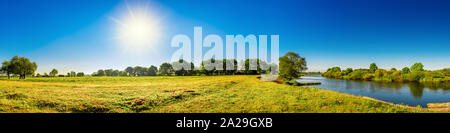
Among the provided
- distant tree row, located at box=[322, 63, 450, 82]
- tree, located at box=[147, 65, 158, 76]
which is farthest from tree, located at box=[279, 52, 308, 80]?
tree, located at box=[147, 65, 158, 76]

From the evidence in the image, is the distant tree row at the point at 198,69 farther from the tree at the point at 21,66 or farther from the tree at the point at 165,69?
the tree at the point at 21,66

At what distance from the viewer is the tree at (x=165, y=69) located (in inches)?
2464

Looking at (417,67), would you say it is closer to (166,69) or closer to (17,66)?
(166,69)

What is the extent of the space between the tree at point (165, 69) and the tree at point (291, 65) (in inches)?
1848

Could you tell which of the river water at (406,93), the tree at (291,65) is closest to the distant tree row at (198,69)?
the tree at (291,65)

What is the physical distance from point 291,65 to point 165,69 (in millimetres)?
50802

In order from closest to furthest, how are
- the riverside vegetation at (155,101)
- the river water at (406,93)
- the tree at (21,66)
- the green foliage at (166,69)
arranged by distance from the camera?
the riverside vegetation at (155,101) → the tree at (21,66) → the river water at (406,93) → the green foliage at (166,69)

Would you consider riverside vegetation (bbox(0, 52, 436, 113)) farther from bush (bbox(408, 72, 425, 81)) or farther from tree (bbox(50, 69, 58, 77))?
bush (bbox(408, 72, 425, 81))

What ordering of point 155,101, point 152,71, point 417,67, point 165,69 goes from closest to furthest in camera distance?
point 155,101, point 417,67, point 152,71, point 165,69

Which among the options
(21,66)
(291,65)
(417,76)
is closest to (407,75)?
(417,76)

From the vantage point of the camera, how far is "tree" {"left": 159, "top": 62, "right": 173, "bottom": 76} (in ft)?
205

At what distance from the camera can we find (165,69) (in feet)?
208
